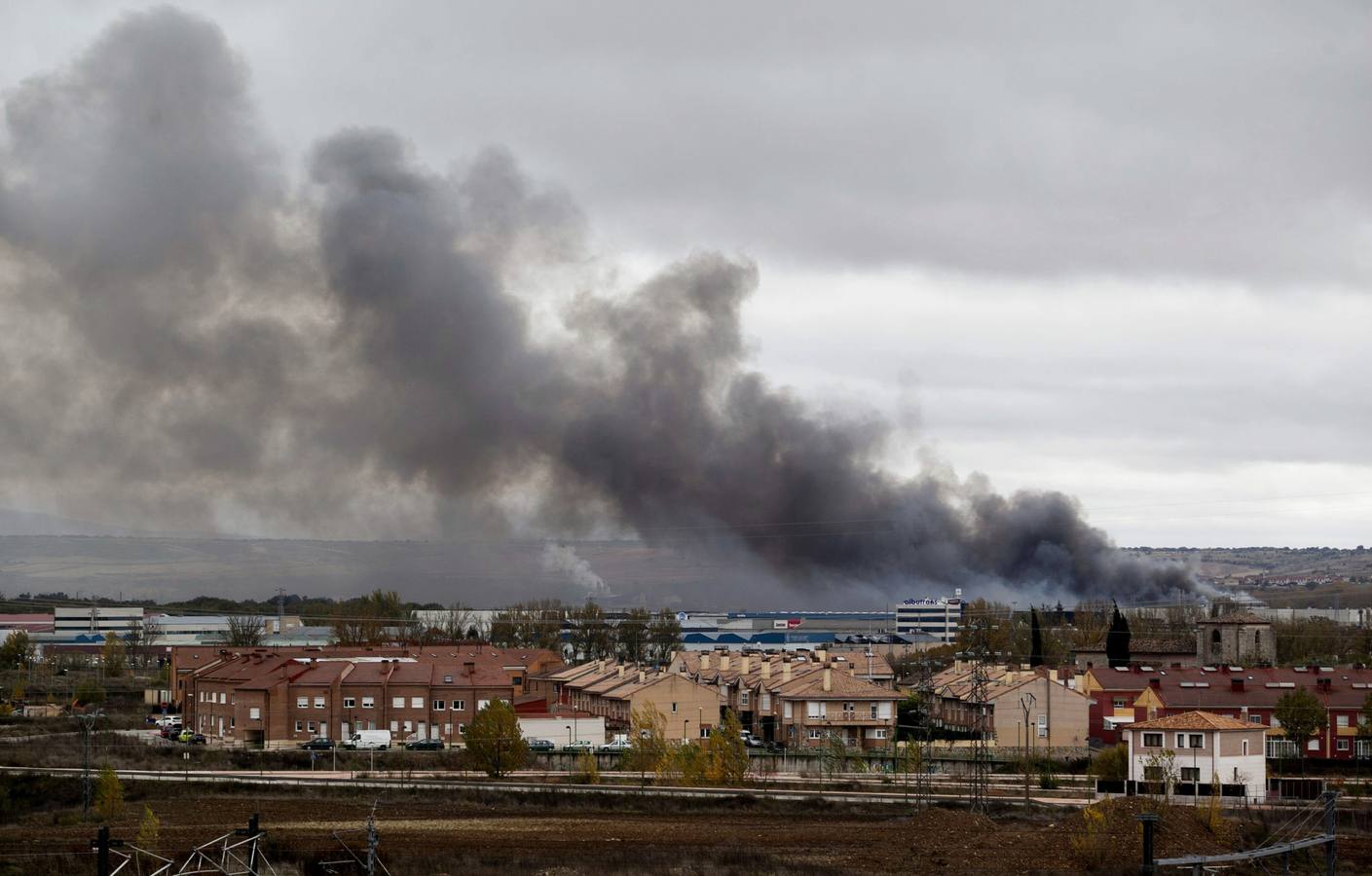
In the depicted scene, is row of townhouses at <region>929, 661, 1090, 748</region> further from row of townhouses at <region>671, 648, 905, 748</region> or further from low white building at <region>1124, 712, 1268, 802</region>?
low white building at <region>1124, 712, 1268, 802</region>

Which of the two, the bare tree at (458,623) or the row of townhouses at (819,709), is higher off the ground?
the bare tree at (458,623)

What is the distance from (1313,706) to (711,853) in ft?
99.9

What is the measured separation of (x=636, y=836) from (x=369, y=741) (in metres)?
26.9

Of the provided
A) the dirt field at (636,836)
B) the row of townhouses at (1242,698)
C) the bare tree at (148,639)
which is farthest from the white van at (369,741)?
the bare tree at (148,639)

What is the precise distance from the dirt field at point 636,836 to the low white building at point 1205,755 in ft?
21.1

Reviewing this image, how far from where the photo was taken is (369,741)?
64.4 m

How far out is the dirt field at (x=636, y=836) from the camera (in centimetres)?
3516

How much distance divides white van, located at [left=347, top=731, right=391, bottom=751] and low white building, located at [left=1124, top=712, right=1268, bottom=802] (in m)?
29.2

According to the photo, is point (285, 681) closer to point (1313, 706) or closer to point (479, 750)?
point (479, 750)

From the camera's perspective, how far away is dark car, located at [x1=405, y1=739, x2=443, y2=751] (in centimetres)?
6388

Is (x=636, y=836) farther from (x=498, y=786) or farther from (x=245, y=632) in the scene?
(x=245, y=632)

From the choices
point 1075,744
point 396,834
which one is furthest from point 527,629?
point 396,834

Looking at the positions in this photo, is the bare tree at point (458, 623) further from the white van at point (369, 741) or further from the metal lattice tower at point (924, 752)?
the metal lattice tower at point (924, 752)

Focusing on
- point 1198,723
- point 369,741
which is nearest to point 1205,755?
point 1198,723
